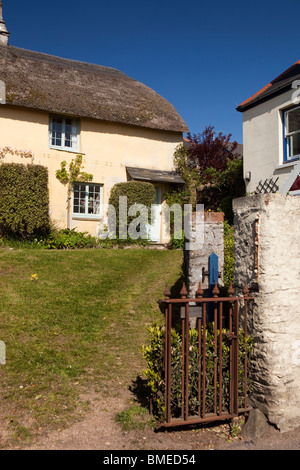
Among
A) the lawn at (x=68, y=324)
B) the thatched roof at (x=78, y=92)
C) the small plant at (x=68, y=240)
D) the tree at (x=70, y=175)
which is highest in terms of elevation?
the thatched roof at (x=78, y=92)

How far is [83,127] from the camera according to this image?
14727mm

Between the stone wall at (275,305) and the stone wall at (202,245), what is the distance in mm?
2364

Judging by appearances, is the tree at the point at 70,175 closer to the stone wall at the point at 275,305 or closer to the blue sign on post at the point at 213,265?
the blue sign on post at the point at 213,265

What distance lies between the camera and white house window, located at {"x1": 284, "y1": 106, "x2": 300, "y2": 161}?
11922 mm

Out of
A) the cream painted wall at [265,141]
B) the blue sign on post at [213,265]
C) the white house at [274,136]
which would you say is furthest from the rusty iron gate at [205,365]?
the cream painted wall at [265,141]

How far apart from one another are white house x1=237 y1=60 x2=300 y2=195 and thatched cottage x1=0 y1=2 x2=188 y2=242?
10.8ft

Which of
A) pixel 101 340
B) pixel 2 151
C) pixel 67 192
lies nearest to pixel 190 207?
pixel 67 192

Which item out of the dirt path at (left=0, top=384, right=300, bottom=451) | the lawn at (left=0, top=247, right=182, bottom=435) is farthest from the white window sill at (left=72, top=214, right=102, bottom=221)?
the dirt path at (left=0, top=384, right=300, bottom=451)

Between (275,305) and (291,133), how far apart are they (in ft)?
30.1

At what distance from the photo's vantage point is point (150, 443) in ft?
12.2

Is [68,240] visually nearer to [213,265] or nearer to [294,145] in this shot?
[294,145]

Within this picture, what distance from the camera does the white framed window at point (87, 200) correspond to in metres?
14.6

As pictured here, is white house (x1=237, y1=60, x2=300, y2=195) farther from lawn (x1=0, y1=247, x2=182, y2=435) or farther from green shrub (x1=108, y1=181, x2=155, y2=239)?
lawn (x1=0, y1=247, x2=182, y2=435)
